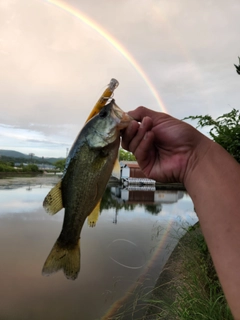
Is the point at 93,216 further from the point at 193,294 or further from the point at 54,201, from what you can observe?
the point at 193,294

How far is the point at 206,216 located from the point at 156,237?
952 cm

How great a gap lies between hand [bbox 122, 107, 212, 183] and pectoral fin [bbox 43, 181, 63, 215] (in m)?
0.58

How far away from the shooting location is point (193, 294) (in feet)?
12.8

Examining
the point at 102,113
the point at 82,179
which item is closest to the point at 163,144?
the point at 102,113

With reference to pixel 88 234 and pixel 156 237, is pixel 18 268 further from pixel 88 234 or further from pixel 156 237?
pixel 156 237

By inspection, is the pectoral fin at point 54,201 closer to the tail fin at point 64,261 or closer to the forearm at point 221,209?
the tail fin at point 64,261

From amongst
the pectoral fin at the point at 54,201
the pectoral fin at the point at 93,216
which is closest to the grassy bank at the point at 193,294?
the pectoral fin at the point at 93,216

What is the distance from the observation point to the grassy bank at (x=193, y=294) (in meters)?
3.29

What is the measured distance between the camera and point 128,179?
38250 millimetres

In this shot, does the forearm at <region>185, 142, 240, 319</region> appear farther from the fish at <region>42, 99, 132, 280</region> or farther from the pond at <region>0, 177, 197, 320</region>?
the pond at <region>0, 177, 197, 320</region>

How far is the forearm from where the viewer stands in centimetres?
123

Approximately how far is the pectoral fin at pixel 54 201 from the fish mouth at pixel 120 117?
0.58 m

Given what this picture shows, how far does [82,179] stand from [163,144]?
648 millimetres

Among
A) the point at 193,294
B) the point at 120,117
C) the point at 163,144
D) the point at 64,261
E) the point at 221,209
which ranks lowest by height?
the point at 193,294
